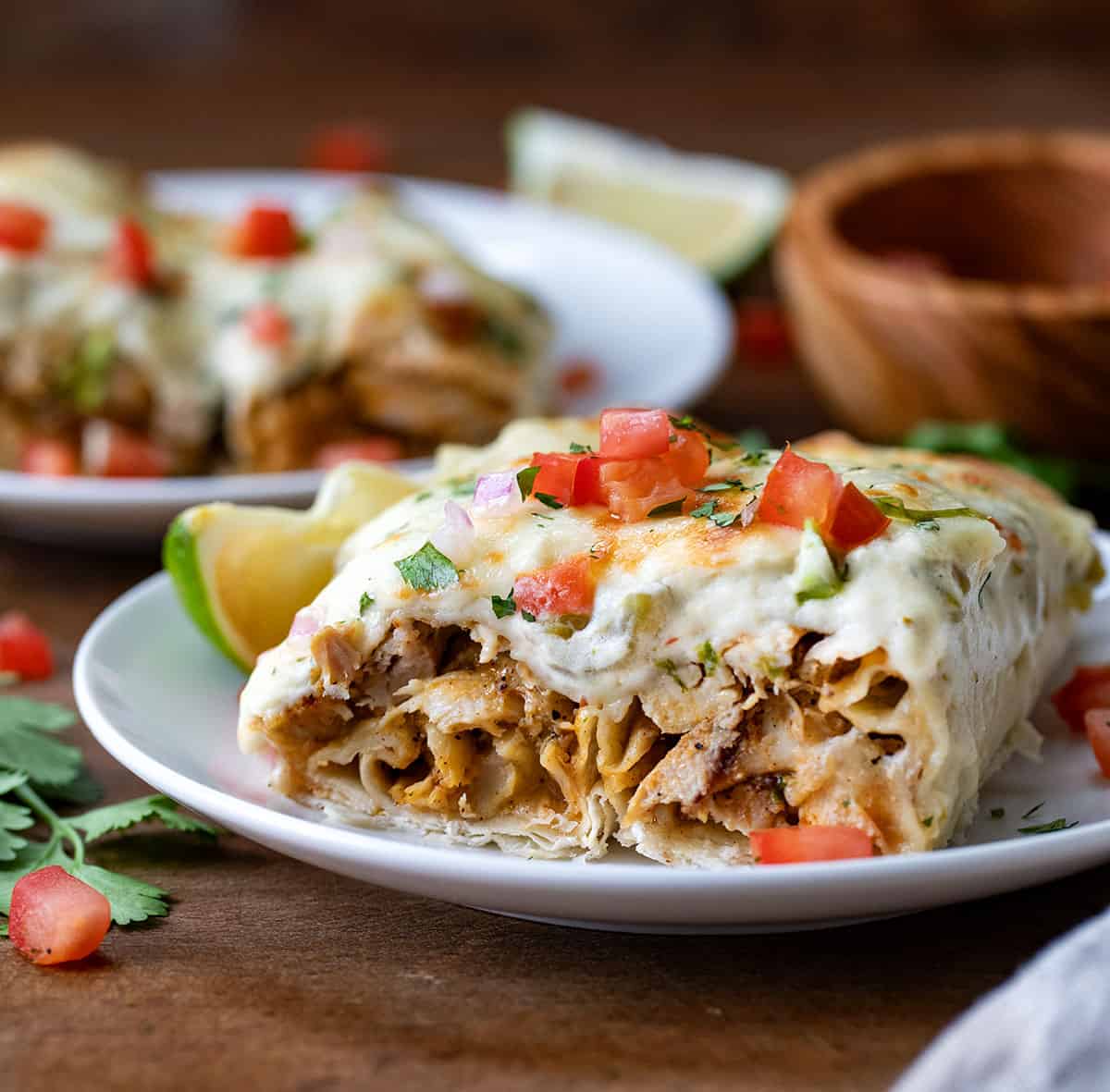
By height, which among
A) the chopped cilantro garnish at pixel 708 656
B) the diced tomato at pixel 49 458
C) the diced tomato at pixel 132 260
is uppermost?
the chopped cilantro garnish at pixel 708 656

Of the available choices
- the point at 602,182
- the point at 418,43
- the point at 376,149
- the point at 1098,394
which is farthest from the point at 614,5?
the point at 1098,394

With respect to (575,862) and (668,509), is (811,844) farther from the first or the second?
(668,509)

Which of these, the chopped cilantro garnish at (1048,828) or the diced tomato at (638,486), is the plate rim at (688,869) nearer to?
the chopped cilantro garnish at (1048,828)

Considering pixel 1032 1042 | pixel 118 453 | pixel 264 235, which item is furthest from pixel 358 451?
pixel 1032 1042

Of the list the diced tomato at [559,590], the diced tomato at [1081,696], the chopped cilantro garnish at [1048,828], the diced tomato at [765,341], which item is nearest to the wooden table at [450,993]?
the chopped cilantro garnish at [1048,828]

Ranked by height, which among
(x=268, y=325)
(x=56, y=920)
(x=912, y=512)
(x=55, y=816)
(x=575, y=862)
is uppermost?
(x=912, y=512)

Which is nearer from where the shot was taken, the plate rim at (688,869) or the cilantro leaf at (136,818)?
the plate rim at (688,869)

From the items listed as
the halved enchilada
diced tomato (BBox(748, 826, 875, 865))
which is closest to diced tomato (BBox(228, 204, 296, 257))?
the halved enchilada

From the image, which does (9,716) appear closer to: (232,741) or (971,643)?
(232,741)

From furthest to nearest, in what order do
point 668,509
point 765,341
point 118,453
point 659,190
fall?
point 659,190 → point 765,341 → point 118,453 → point 668,509
